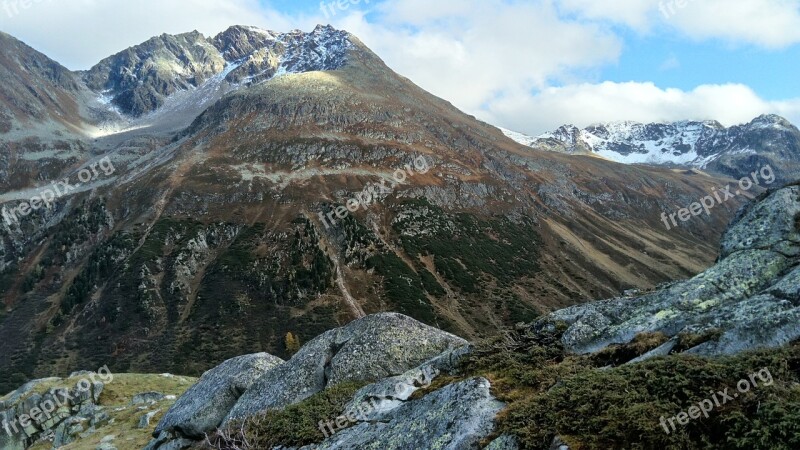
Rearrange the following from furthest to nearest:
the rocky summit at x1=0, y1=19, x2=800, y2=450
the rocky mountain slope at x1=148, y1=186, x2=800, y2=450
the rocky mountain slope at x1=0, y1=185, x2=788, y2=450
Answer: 1. the rocky mountain slope at x1=148, y1=186, x2=800, y2=450
2. the rocky summit at x1=0, y1=19, x2=800, y2=450
3. the rocky mountain slope at x1=0, y1=185, x2=788, y2=450

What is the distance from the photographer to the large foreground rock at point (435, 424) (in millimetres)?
11680

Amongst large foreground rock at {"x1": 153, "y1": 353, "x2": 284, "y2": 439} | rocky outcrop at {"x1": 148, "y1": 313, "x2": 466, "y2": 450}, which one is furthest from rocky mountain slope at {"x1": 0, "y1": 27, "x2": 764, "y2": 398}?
rocky outcrop at {"x1": 148, "y1": 313, "x2": 466, "y2": 450}

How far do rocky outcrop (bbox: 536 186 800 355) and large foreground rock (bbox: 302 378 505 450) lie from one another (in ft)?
15.9

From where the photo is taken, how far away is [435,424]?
12547mm

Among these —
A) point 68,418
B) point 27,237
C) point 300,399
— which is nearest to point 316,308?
point 68,418

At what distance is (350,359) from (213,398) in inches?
339

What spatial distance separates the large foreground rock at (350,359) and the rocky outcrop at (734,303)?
6196 millimetres

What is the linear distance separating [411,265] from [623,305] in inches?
5514

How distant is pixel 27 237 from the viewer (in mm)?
185750

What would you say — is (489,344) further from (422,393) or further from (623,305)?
(623,305)

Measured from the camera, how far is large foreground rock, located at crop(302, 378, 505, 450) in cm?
1168

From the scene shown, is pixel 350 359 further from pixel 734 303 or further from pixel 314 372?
pixel 734 303

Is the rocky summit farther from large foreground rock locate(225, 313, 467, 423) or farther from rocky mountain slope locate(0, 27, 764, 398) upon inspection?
rocky mountain slope locate(0, 27, 764, 398)

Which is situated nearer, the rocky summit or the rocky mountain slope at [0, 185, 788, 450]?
the rocky mountain slope at [0, 185, 788, 450]
